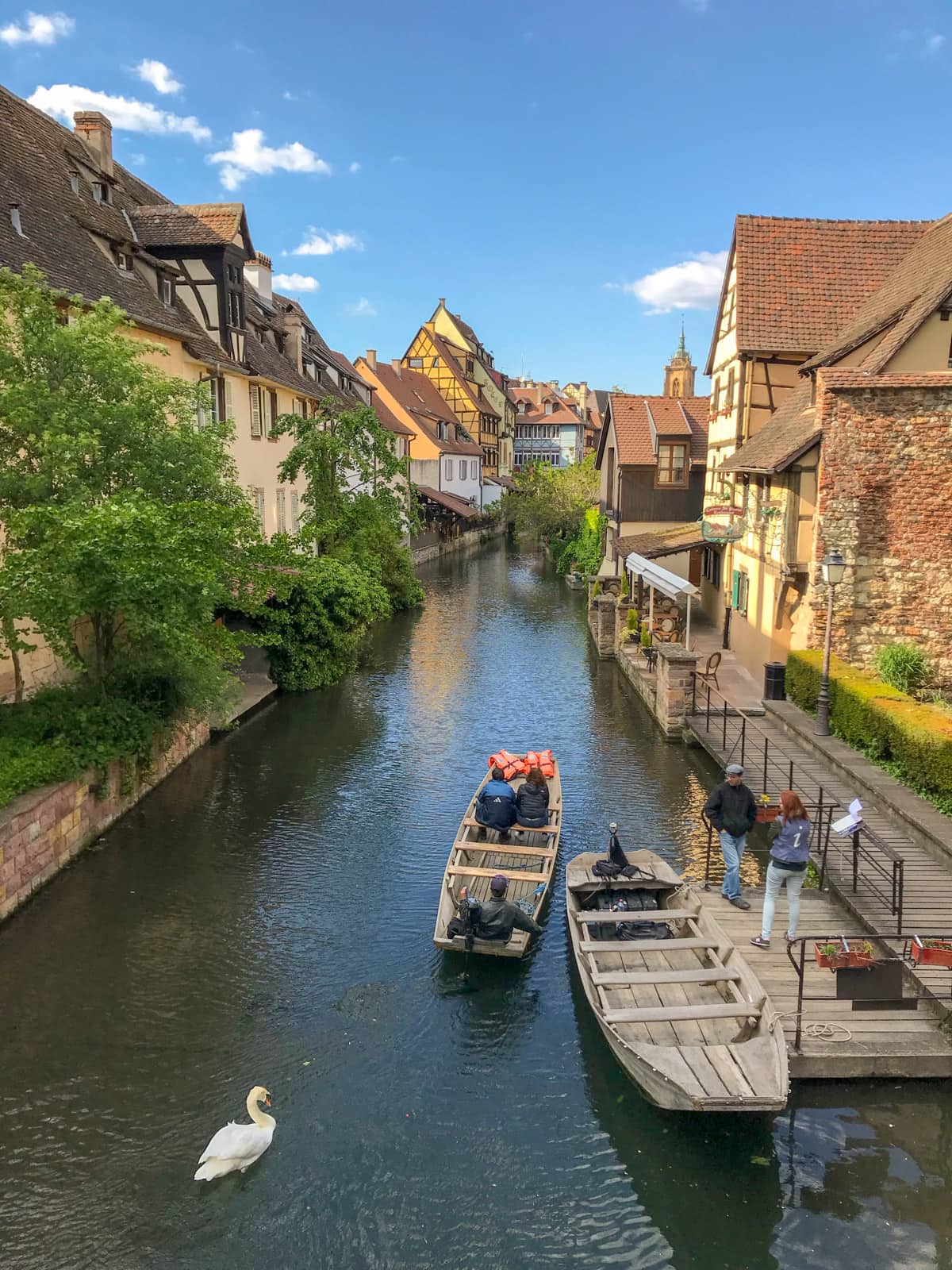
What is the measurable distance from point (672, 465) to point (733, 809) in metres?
25.8

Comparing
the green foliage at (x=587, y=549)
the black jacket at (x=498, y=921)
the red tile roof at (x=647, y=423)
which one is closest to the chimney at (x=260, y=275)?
the red tile roof at (x=647, y=423)

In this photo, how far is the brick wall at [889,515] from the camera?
18.5 metres

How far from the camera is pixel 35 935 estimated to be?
1105 centimetres

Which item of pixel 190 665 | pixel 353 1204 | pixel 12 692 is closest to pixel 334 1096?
pixel 353 1204

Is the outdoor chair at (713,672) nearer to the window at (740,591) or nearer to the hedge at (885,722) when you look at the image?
the hedge at (885,722)

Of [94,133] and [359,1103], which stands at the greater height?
[94,133]

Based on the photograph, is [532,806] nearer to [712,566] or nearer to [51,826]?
[51,826]

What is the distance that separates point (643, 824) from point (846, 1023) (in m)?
6.28

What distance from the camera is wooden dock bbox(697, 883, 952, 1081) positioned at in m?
8.05

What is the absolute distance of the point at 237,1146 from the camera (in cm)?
714

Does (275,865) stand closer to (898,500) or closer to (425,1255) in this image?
(425,1255)

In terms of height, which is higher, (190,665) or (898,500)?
(898,500)

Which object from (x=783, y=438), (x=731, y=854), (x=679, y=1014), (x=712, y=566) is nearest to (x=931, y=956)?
(x=679, y=1014)

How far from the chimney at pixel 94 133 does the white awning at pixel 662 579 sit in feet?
57.3
